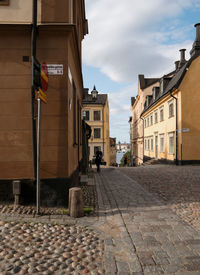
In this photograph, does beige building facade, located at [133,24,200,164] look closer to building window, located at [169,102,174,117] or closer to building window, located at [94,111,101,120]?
building window, located at [169,102,174,117]

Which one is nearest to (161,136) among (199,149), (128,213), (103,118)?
(199,149)

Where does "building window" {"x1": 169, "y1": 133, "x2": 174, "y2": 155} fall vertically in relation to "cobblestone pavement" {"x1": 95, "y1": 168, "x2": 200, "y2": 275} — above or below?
above

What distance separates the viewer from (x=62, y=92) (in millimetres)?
5762

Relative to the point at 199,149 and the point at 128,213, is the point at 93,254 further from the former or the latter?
the point at 199,149

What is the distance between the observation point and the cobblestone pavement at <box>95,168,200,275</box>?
3.03 m

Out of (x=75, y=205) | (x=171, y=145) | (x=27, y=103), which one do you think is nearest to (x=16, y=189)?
(x=75, y=205)

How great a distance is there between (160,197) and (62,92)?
4163 mm

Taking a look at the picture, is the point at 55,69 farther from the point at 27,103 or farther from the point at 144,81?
the point at 144,81

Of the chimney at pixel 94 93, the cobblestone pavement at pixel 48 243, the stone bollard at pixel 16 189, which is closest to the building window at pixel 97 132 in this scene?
the chimney at pixel 94 93

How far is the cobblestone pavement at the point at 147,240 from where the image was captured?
9.95ft

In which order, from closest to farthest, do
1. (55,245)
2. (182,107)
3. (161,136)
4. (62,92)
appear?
(55,245), (62,92), (182,107), (161,136)

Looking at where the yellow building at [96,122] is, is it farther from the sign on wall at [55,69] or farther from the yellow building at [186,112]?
the sign on wall at [55,69]

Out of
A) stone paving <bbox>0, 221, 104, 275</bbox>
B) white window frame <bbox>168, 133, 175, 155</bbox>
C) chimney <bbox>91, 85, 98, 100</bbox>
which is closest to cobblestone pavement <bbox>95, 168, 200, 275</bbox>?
stone paving <bbox>0, 221, 104, 275</bbox>

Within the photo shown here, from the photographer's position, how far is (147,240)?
3850mm
